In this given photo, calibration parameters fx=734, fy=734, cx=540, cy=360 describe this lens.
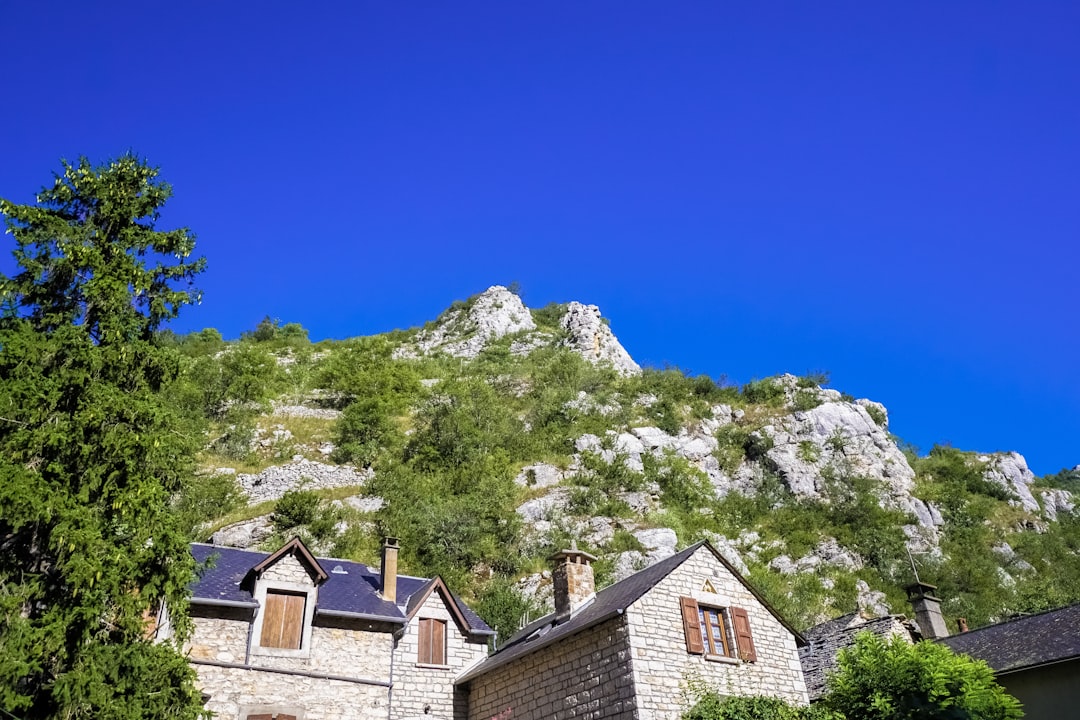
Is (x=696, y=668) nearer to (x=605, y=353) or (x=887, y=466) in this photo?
(x=887, y=466)

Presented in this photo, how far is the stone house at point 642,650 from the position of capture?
1429 cm

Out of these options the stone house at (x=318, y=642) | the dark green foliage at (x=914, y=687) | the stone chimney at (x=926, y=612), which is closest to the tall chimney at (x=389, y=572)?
the stone house at (x=318, y=642)

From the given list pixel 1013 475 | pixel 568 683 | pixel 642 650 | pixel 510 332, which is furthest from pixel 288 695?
pixel 510 332

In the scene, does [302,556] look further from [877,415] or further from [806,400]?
[877,415]

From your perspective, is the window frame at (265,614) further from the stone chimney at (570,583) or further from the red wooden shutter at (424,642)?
the stone chimney at (570,583)

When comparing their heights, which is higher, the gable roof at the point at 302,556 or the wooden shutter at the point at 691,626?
the gable roof at the point at 302,556

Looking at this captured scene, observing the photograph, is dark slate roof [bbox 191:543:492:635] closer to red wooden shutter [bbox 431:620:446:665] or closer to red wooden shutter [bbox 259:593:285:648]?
red wooden shutter [bbox 259:593:285:648]

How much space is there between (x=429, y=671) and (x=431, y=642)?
2.17 feet

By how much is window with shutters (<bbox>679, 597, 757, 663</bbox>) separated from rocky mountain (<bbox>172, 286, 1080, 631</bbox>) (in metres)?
12.7

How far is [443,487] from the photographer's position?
1556 inches

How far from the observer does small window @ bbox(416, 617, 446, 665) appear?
17297mm

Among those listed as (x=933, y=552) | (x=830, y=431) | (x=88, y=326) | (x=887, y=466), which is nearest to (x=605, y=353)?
(x=830, y=431)

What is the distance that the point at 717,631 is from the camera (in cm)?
1598

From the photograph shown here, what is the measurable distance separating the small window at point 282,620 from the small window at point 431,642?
122 inches
